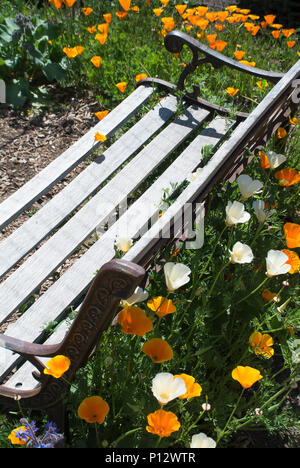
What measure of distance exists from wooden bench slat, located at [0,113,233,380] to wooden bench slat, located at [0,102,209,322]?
58 mm

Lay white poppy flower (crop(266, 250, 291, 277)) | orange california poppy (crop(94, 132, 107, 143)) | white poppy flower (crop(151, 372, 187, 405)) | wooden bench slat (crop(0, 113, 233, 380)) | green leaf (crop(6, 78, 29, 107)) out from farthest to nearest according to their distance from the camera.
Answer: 1. green leaf (crop(6, 78, 29, 107))
2. orange california poppy (crop(94, 132, 107, 143))
3. wooden bench slat (crop(0, 113, 233, 380))
4. white poppy flower (crop(266, 250, 291, 277))
5. white poppy flower (crop(151, 372, 187, 405))

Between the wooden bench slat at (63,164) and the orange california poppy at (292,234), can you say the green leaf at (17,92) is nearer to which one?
the wooden bench slat at (63,164)

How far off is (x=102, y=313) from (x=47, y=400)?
47 centimetres

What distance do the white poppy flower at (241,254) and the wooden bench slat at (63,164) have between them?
96cm

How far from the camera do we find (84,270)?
1947mm

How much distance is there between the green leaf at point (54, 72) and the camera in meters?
3.32

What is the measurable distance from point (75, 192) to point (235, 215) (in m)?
0.89

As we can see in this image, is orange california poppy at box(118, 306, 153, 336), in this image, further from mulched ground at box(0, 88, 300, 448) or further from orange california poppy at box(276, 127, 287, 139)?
orange california poppy at box(276, 127, 287, 139)

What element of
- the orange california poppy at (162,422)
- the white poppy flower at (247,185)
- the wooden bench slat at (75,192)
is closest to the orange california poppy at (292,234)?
the white poppy flower at (247,185)

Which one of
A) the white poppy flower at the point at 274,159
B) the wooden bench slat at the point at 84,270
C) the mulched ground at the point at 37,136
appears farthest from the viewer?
the mulched ground at the point at 37,136

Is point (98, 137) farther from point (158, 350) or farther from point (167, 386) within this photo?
point (167, 386)

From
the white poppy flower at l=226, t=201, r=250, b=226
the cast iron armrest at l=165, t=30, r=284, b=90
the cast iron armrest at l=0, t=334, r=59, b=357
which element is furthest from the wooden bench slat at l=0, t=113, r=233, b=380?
the white poppy flower at l=226, t=201, r=250, b=226

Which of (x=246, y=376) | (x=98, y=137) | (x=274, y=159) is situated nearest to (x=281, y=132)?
(x=274, y=159)

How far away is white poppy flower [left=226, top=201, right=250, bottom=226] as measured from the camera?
1.52m
